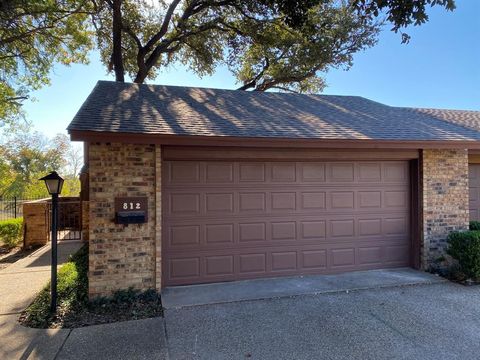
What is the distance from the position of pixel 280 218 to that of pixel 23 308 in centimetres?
449

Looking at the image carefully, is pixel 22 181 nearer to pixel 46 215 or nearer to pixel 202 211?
pixel 46 215

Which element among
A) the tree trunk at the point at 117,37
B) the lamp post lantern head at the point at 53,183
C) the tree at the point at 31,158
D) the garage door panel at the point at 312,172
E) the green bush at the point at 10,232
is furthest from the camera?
the tree at the point at 31,158

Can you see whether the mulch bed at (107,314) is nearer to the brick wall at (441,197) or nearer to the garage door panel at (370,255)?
the garage door panel at (370,255)

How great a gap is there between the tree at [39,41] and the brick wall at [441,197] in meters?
10.7

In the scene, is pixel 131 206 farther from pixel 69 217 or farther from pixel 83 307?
pixel 69 217

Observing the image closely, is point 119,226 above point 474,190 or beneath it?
beneath

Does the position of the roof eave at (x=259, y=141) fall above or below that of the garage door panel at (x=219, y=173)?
above

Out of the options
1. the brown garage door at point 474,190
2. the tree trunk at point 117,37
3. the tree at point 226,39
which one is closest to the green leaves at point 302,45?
the tree at point 226,39

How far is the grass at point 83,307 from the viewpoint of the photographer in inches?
181

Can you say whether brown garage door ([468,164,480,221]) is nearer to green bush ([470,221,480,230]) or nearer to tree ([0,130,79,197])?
green bush ([470,221,480,230])

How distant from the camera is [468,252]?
6012 millimetres

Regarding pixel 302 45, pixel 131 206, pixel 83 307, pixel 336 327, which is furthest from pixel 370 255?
pixel 302 45

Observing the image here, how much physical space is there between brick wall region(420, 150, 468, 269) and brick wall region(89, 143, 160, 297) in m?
5.35

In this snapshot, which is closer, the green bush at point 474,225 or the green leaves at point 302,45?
the green bush at point 474,225
